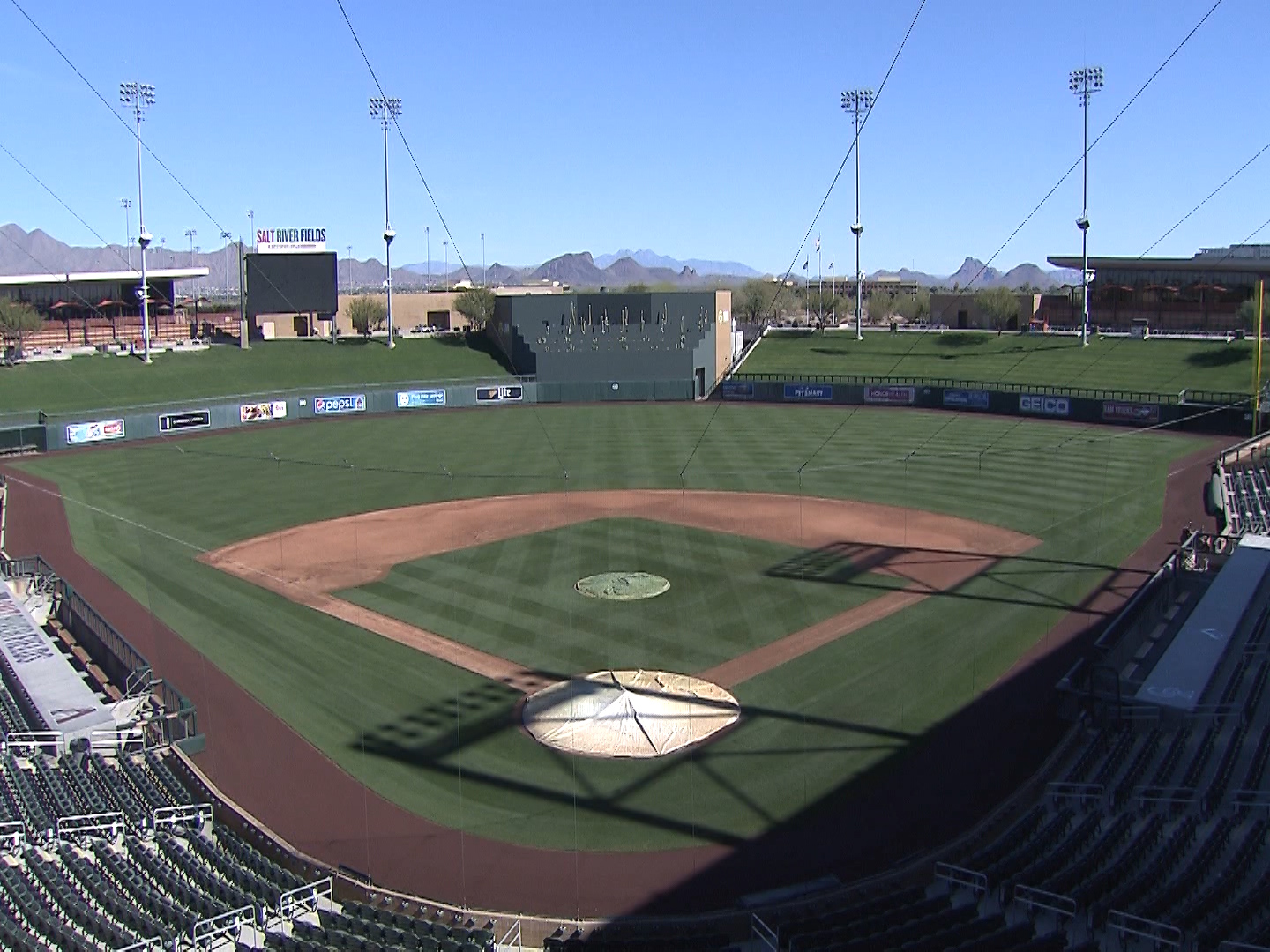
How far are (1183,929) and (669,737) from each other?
28.9 feet

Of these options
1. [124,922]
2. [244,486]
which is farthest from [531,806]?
[244,486]

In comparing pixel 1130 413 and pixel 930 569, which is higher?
pixel 1130 413

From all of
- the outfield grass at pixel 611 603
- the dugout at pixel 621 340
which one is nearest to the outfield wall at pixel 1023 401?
the dugout at pixel 621 340

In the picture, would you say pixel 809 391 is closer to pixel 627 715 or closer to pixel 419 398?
pixel 419 398

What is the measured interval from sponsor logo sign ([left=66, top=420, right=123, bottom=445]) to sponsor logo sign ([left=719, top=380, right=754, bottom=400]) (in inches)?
1407

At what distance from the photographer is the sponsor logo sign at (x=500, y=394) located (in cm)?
6725

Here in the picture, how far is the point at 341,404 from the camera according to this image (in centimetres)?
6259

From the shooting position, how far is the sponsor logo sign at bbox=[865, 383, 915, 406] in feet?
207

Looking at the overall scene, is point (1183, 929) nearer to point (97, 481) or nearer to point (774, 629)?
point (774, 629)

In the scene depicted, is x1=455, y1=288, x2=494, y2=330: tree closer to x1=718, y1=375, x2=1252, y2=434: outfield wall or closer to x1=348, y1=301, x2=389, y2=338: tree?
x1=348, y1=301, x2=389, y2=338: tree

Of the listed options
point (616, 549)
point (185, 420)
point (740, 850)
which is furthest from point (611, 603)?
point (185, 420)

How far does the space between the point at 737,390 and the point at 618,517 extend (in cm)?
3503

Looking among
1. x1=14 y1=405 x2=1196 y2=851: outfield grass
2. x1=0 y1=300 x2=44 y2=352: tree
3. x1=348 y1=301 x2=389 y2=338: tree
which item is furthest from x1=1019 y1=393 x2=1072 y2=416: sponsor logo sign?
x1=0 y1=300 x2=44 y2=352: tree

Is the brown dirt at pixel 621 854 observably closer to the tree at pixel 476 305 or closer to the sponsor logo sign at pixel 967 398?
the sponsor logo sign at pixel 967 398
